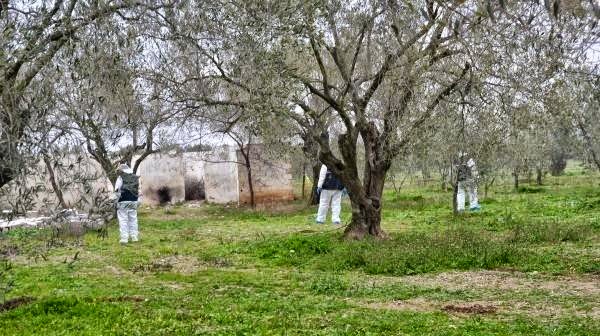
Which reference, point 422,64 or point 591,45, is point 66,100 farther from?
point 422,64

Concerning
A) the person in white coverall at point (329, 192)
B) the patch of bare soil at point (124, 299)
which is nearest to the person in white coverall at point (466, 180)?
the person in white coverall at point (329, 192)

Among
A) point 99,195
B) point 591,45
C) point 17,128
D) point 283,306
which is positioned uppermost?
point 591,45

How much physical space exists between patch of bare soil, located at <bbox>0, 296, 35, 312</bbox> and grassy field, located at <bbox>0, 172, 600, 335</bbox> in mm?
128

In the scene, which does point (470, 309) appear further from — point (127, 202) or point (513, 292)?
point (127, 202)

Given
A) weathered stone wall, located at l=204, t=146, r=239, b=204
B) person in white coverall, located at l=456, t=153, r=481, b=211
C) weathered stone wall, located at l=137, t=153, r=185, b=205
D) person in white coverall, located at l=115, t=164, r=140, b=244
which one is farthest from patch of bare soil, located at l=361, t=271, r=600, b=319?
weathered stone wall, located at l=137, t=153, r=185, b=205

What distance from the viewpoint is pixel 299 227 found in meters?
20.1

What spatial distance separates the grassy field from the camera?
25.9ft

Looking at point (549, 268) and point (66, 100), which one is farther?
point (549, 268)

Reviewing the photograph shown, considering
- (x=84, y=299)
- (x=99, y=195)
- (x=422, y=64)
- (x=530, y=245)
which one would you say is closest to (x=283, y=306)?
(x=84, y=299)

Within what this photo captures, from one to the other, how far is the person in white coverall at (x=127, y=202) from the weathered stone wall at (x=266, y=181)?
1389cm

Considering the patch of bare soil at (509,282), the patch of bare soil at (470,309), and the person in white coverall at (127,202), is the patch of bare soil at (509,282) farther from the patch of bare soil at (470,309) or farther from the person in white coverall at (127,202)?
the person in white coverall at (127,202)

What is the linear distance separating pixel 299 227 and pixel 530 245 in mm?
7509

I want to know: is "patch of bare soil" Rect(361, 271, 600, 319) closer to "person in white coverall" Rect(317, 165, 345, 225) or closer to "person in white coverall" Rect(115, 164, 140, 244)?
"person in white coverall" Rect(115, 164, 140, 244)

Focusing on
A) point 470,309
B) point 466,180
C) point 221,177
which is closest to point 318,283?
point 470,309
